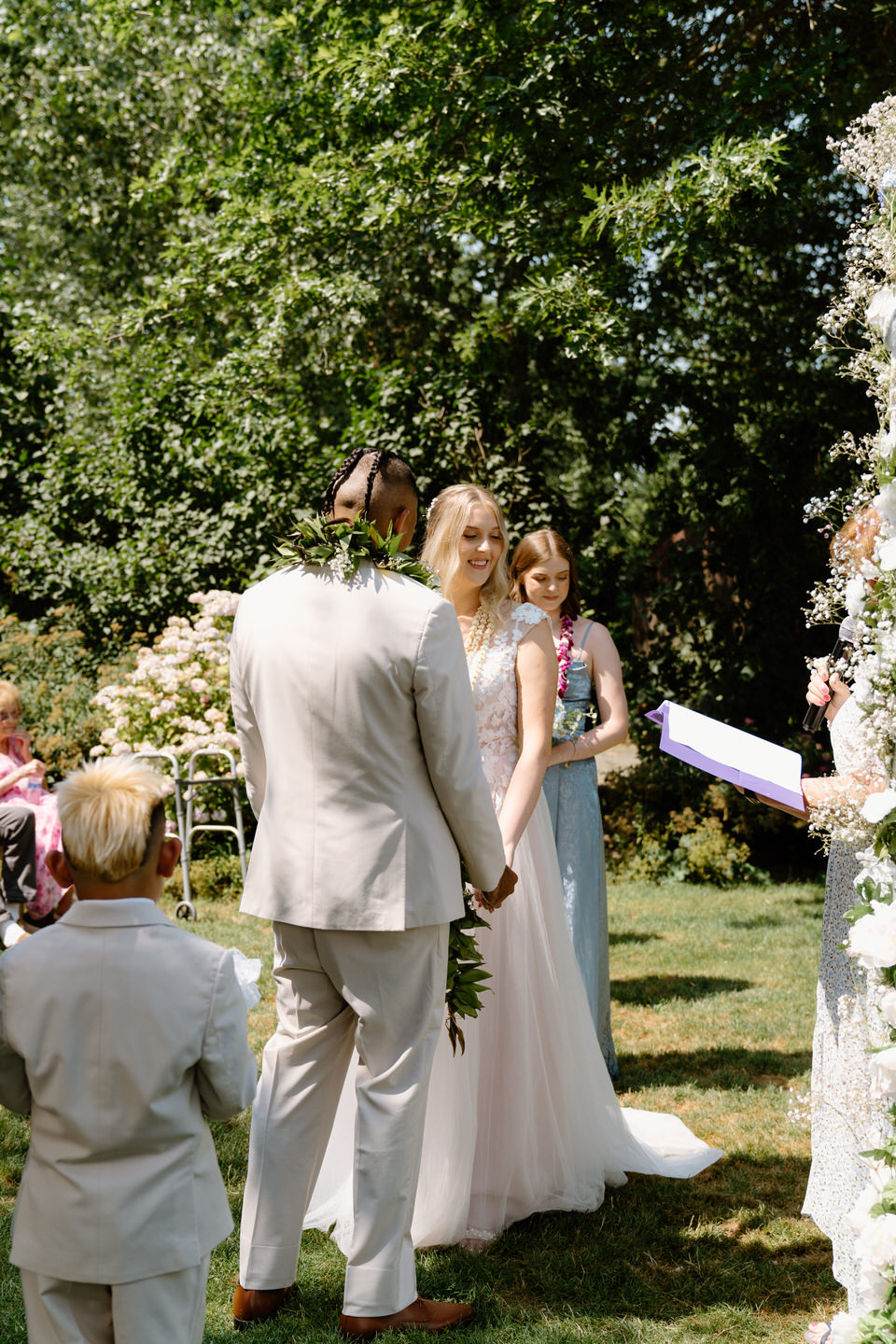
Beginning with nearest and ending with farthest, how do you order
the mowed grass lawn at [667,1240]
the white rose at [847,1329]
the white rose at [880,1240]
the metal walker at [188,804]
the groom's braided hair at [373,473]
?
the white rose at [880,1240], the white rose at [847,1329], the groom's braided hair at [373,473], the mowed grass lawn at [667,1240], the metal walker at [188,804]

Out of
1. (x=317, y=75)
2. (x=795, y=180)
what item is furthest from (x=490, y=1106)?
(x=317, y=75)

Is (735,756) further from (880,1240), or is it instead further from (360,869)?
(880,1240)

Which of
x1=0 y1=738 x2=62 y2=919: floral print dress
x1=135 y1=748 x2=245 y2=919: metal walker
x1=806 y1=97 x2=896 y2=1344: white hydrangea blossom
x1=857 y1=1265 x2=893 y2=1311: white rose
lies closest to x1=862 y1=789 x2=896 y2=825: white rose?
x1=806 y1=97 x2=896 y2=1344: white hydrangea blossom

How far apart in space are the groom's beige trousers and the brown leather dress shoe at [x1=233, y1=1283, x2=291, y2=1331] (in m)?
0.02

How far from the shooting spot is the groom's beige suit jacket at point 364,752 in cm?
279

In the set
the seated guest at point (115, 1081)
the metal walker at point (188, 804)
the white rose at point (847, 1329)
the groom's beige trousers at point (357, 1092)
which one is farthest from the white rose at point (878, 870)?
the metal walker at point (188, 804)

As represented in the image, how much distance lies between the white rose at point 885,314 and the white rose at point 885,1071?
1.31 meters

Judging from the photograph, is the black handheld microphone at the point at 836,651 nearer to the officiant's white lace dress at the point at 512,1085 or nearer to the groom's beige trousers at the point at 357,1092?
the groom's beige trousers at the point at 357,1092

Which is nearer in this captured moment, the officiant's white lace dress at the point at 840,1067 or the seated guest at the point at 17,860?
the officiant's white lace dress at the point at 840,1067

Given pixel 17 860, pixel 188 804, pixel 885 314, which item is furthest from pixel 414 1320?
pixel 188 804

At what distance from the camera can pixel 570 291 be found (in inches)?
335

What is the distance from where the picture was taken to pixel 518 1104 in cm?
371

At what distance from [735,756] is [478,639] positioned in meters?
1.21

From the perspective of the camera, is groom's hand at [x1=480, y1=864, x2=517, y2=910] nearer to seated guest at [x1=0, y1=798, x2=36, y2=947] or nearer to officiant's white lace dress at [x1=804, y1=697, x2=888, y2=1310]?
officiant's white lace dress at [x1=804, y1=697, x2=888, y2=1310]
